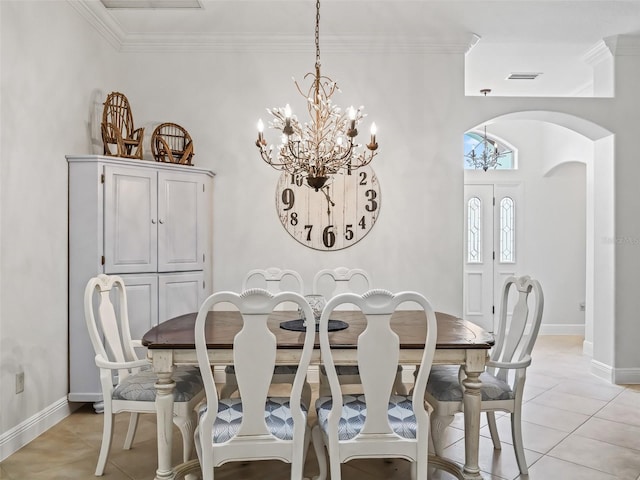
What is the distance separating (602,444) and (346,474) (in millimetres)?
1585

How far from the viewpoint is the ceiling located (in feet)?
11.7

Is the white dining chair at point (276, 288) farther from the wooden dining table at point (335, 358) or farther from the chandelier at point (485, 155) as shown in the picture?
the chandelier at point (485, 155)

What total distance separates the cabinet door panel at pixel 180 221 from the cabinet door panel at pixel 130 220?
66 mm

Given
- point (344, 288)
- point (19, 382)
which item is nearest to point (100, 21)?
point (19, 382)

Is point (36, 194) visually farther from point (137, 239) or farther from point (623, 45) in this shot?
point (623, 45)

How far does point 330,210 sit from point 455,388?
2164 millimetres

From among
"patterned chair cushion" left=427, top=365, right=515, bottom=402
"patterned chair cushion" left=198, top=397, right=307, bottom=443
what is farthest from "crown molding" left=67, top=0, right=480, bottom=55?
"patterned chair cushion" left=198, top=397, right=307, bottom=443

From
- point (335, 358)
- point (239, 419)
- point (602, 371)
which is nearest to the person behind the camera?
point (239, 419)

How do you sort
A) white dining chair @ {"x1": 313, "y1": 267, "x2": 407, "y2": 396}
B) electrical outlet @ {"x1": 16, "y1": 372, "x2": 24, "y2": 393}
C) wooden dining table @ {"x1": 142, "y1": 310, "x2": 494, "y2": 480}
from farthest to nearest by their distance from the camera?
white dining chair @ {"x1": 313, "y1": 267, "x2": 407, "y2": 396} → electrical outlet @ {"x1": 16, "y1": 372, "x2": 24, "y2": 393} → wooden dining table @ {"x1": 142, "y1": 310, "x2": 494, "y2": 480}

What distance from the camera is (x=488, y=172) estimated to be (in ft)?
20.8

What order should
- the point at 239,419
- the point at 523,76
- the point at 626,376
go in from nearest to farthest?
the point at 239,419 → the point at 626,376 → the point at 523,76

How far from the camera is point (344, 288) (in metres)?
3.53

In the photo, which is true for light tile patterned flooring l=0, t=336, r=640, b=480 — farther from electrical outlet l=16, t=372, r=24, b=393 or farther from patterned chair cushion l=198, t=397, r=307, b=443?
patterned chair cushion l=198, t=397, r=307, b=443

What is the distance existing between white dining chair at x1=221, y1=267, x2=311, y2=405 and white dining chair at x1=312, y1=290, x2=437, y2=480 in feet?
1.85
